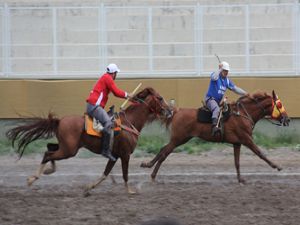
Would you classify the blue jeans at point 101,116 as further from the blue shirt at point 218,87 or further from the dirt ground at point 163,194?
the blue shirt at point 218,87

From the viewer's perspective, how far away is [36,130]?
13133mm

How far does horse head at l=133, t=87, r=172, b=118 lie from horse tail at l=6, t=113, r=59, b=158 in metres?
1.45

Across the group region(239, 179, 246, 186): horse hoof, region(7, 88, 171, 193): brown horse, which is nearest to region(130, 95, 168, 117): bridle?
region(7, 88, 171, 193): brown horse

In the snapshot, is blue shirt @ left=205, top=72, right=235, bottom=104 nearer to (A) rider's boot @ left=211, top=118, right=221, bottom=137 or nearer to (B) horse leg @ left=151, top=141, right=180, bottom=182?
(A) rider's boot @ left=211, top=118, right=221, bottom=137

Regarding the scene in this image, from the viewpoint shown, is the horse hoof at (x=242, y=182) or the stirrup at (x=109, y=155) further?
the horse hoof at (x=242, y=182)

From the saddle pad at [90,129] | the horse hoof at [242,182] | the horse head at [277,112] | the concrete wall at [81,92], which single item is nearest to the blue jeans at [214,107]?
the horse head at [277,112]

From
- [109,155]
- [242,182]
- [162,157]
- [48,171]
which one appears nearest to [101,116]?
[109,155]

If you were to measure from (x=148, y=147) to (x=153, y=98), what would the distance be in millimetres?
6039

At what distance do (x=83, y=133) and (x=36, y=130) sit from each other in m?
0.88

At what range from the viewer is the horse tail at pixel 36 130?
13.0 metres

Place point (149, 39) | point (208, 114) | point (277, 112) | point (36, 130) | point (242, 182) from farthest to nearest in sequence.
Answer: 1. point (149, 39)
2. point (277, 112)
3. point (208, 114)
4. point (242, 182)
5. point (36, 130)

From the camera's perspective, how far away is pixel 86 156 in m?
18.8

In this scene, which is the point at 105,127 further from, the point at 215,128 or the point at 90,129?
the point at 215,128

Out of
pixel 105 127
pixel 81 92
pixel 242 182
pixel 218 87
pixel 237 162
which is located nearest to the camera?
pixel 105 127
